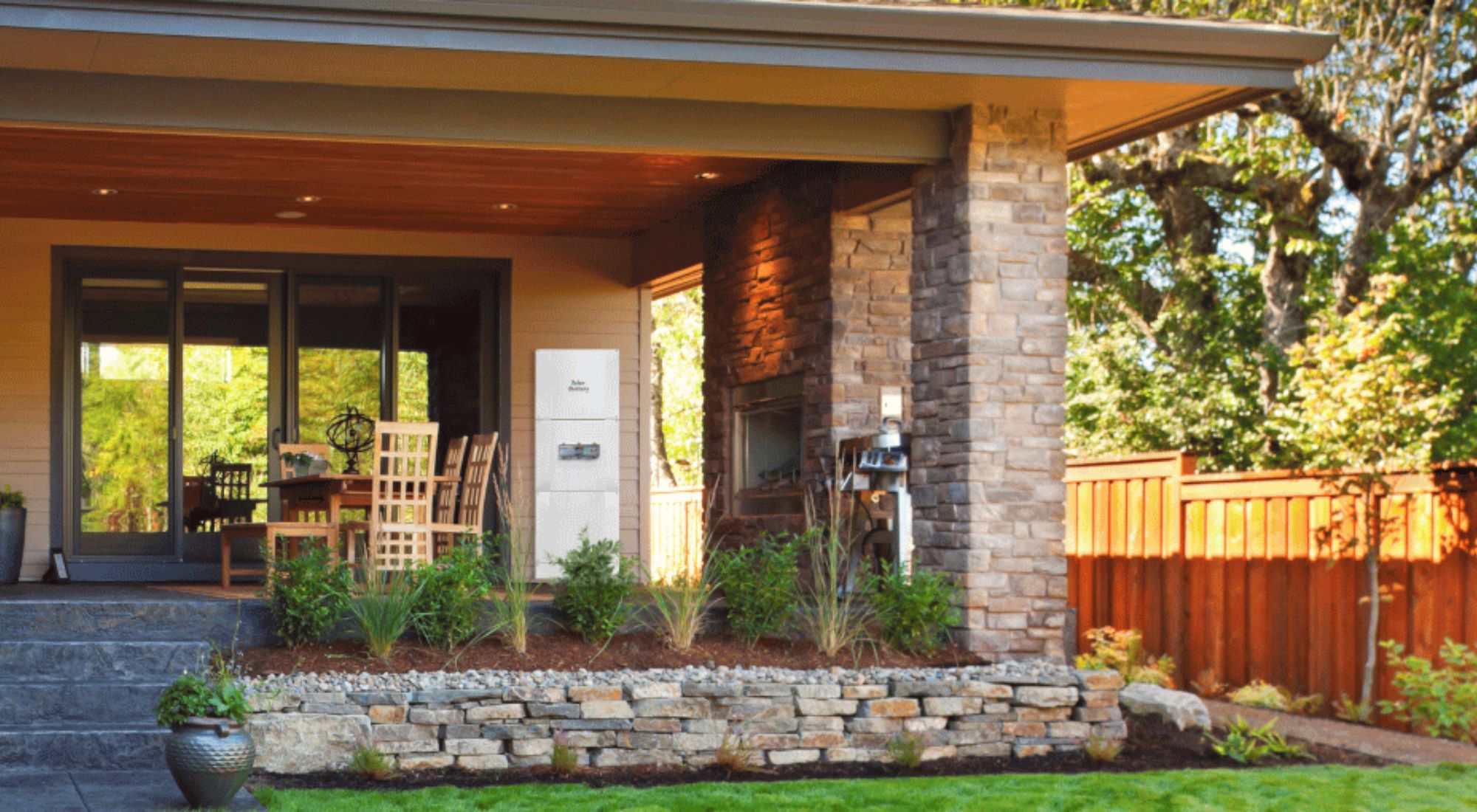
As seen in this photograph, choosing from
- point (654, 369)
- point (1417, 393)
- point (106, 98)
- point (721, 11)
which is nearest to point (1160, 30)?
point (721, 11)

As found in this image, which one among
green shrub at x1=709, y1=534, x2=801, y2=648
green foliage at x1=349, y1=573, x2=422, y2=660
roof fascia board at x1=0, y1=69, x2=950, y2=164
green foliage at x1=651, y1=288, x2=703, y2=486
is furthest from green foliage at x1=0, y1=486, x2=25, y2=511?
green foliage at x1=651, y1=288, x2=703, y2=486

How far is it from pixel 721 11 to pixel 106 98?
2.57 metres

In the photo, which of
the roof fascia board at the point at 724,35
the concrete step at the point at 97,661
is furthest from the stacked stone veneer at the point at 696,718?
the roof fascia board at the point at 724,35

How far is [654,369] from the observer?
73.4 ft

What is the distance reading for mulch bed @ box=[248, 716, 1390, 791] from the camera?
5652mm

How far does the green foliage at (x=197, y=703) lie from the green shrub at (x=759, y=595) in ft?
8.12

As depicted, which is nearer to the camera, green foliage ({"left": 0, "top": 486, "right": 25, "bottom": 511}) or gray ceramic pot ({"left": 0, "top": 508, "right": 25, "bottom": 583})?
gray ceramic pot ({"left": 0, "top": 508, "right": 25, "bottom": 583})

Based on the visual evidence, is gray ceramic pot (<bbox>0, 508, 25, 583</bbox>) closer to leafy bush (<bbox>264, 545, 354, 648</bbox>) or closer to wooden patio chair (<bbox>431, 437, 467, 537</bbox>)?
wooden patio chair (<bbox>431, 437, 467, 537</bbox>)

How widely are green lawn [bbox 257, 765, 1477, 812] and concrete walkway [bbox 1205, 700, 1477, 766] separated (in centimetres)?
51

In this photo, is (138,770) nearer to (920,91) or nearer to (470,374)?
(920,91)

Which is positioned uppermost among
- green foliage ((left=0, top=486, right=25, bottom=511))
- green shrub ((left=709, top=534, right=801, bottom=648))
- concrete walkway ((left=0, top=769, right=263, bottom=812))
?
green foliage ((left=0, top=486, right=25, bottom=511))

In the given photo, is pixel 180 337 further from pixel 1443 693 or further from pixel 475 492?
pixel 1443 693

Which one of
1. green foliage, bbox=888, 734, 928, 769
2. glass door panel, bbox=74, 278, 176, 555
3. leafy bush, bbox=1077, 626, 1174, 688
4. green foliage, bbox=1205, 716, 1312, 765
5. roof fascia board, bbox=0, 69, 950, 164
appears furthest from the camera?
glass door panel, bbox=74, 278, 176, 555

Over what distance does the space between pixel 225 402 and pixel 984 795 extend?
681 centimetres
